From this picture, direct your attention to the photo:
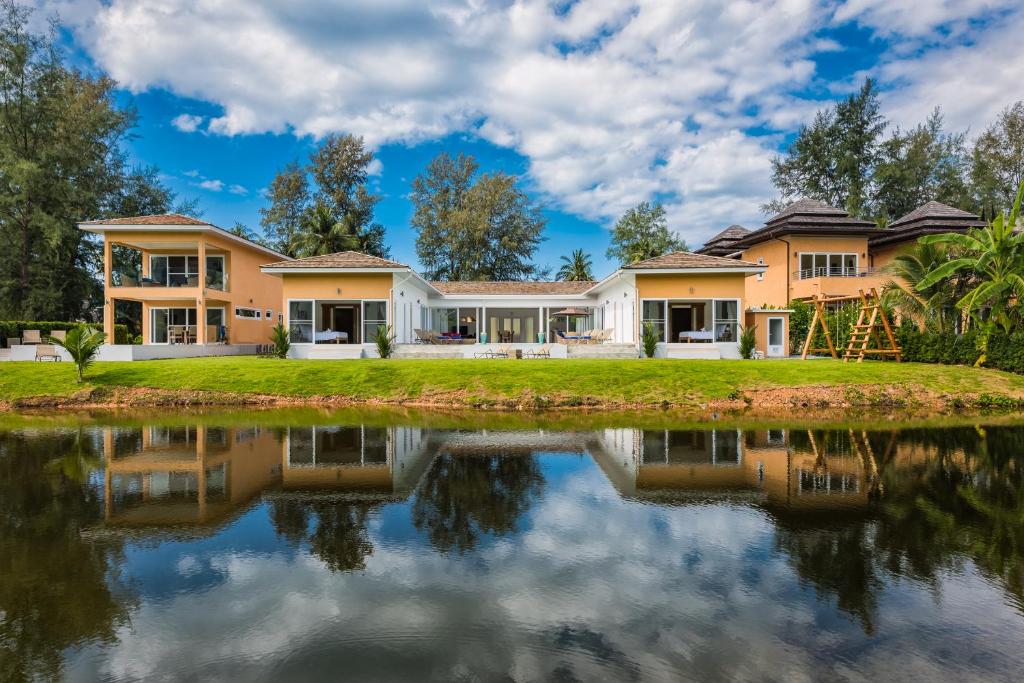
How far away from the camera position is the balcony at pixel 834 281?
3025 centimetres

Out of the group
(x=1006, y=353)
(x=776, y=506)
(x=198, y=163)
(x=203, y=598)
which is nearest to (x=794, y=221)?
(x=1006, y=353)

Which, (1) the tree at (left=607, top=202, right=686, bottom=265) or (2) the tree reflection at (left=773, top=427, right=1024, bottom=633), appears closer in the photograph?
(2) the tree reflection at (left=773, top=427, right=1024, bottom=633)

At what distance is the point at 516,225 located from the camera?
50.1 metres

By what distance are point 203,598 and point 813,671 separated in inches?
191

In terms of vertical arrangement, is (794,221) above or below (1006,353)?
above

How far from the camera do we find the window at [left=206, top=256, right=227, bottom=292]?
88.6ft

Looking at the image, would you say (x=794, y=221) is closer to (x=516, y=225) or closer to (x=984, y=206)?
(x=984, y=206)

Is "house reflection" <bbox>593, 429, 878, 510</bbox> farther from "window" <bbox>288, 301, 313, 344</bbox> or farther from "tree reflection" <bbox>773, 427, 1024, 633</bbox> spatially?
"window" <bbox>288, 301, 313, 344</bbox>

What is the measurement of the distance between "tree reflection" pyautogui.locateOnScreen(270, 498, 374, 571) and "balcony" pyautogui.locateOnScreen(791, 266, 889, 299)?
2954 centimetres

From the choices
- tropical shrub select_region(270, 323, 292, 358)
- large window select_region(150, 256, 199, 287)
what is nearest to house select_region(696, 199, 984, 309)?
tropical shrub select_region(270, 323, 292, 358)

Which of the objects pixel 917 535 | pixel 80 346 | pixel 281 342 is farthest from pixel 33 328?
pixel 917 535

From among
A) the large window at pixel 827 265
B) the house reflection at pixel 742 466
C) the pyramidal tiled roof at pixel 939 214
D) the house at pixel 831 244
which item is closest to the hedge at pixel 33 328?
the house reflection at pixel 742 466

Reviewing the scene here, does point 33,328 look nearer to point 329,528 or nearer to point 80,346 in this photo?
point 80,346

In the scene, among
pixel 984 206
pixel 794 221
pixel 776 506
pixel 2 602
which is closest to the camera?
pixel 2 602
